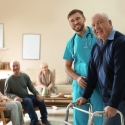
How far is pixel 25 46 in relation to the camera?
21.7ft

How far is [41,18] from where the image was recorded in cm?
659

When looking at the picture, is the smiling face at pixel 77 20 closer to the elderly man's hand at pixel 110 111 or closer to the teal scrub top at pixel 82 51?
the teal scrub top at pixel 82 51

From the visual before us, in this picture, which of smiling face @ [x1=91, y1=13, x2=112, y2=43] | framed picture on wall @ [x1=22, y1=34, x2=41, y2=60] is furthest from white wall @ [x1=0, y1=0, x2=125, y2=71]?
smiling face @ [x1=91, y1=13, x2=112, y2=43]

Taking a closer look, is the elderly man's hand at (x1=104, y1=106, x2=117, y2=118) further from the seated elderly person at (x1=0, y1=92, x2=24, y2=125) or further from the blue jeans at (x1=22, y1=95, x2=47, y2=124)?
→ the blue jeans at (x1=22, y1=95, x2=47, y2=124)

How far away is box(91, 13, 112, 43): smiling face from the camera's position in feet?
5.60

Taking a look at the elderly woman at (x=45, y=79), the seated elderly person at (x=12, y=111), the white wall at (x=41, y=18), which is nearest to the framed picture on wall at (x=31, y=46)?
the white wall at (x=41, y=18)

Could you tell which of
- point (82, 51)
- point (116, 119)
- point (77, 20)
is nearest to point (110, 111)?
point (116, 119)

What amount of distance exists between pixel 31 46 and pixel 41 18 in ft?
2.61

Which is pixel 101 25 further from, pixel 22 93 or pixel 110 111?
pixel 22 93

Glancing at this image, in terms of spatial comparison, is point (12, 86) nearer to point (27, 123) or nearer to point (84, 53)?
point (27, 123)

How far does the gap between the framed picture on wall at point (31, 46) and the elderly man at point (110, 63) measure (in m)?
4.78

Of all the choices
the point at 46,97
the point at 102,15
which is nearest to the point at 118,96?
the point at 102,15

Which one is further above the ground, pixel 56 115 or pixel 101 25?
pixel 101 25

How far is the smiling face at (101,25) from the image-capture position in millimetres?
1707
